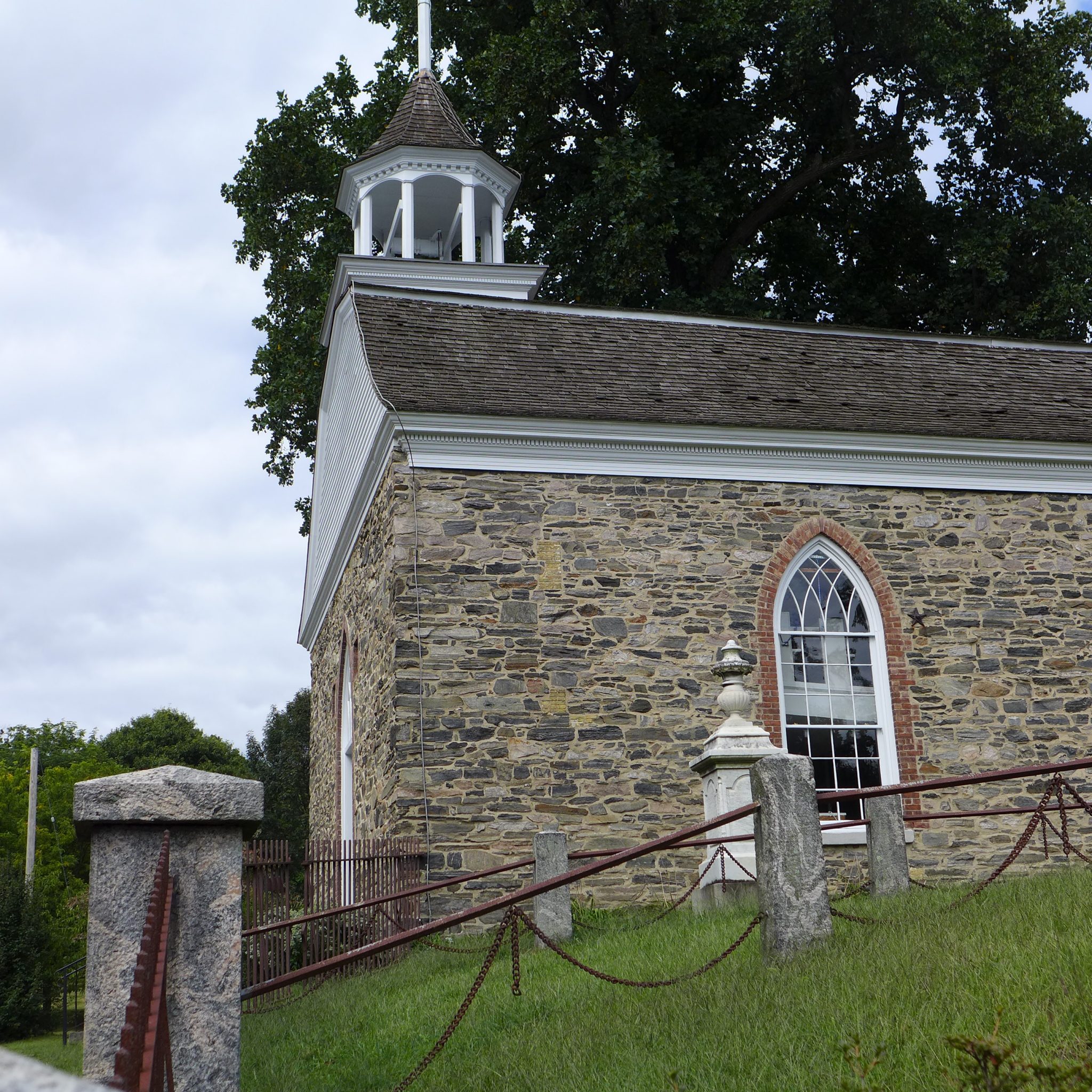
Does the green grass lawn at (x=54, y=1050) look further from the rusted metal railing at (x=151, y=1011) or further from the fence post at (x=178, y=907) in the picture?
the rusted metal railing at (x=151, y=1011)

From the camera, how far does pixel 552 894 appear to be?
412 inches

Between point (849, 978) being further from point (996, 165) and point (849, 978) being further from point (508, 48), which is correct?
point (996, 165)

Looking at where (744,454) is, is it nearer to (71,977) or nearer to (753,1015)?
(753,1015)

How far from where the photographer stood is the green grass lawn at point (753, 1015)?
4805mm

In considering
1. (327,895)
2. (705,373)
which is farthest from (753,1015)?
(705,373)

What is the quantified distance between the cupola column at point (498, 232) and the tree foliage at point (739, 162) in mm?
4730

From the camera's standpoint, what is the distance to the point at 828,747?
547 inches

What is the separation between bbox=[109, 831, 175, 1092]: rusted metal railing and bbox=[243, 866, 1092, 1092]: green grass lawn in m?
2.07

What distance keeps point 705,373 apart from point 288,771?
32.7 m

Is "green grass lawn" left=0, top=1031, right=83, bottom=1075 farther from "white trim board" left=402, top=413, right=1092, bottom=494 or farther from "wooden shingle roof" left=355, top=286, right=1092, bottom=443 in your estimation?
"wooden shingle roof" left=355, top=286, right=1092, bottom=443

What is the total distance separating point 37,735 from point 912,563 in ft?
157

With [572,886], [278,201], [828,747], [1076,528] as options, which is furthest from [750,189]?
[572,886]

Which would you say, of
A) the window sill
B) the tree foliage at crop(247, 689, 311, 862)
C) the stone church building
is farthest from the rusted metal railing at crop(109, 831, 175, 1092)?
the tree foliage at crop(247, 689, 311, 862)

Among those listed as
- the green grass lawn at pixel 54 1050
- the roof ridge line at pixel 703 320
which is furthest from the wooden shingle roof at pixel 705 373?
the green grass lawn at pixel 54 1050
